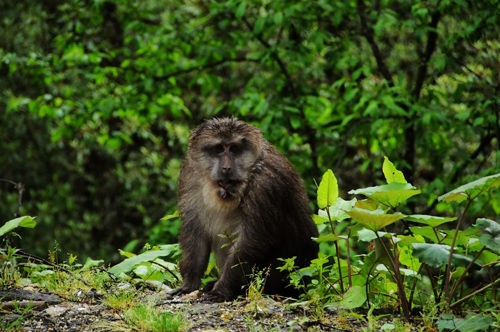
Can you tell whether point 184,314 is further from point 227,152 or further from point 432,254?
point 432,254

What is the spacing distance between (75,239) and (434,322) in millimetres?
10002

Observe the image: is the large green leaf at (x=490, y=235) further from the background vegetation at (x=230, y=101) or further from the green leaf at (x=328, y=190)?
the background vegetation at (x=230, y=101)

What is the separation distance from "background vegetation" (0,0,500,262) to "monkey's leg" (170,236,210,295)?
7.62ft

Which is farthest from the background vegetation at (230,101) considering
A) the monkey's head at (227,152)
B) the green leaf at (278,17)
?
the monkey's head at (227,152)

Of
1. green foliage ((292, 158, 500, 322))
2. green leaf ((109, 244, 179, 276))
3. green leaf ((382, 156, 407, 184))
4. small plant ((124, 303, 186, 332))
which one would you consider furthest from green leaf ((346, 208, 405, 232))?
green leaf ((109, 244, 179, 276))

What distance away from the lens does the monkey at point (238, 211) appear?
4586mm

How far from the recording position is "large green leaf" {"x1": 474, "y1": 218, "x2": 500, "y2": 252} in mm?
3541

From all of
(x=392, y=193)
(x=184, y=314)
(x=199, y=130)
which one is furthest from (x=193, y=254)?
(x=392, y=193)

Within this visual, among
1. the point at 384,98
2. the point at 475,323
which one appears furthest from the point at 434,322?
the point at 384,98

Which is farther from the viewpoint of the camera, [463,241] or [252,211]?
[252,211]

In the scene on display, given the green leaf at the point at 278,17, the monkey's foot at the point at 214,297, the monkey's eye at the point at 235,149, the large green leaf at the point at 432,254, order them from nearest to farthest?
1. the large green leaf at the point at 432,254
2. the monkey's foot at the point at 214,297
3. the monkey's eye at the point at 235,149
4. the green leaf at the point at 278,17

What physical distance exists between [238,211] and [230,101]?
3680mm

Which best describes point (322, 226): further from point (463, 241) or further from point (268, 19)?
point (268, 19)

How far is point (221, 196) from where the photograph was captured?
183 inches
